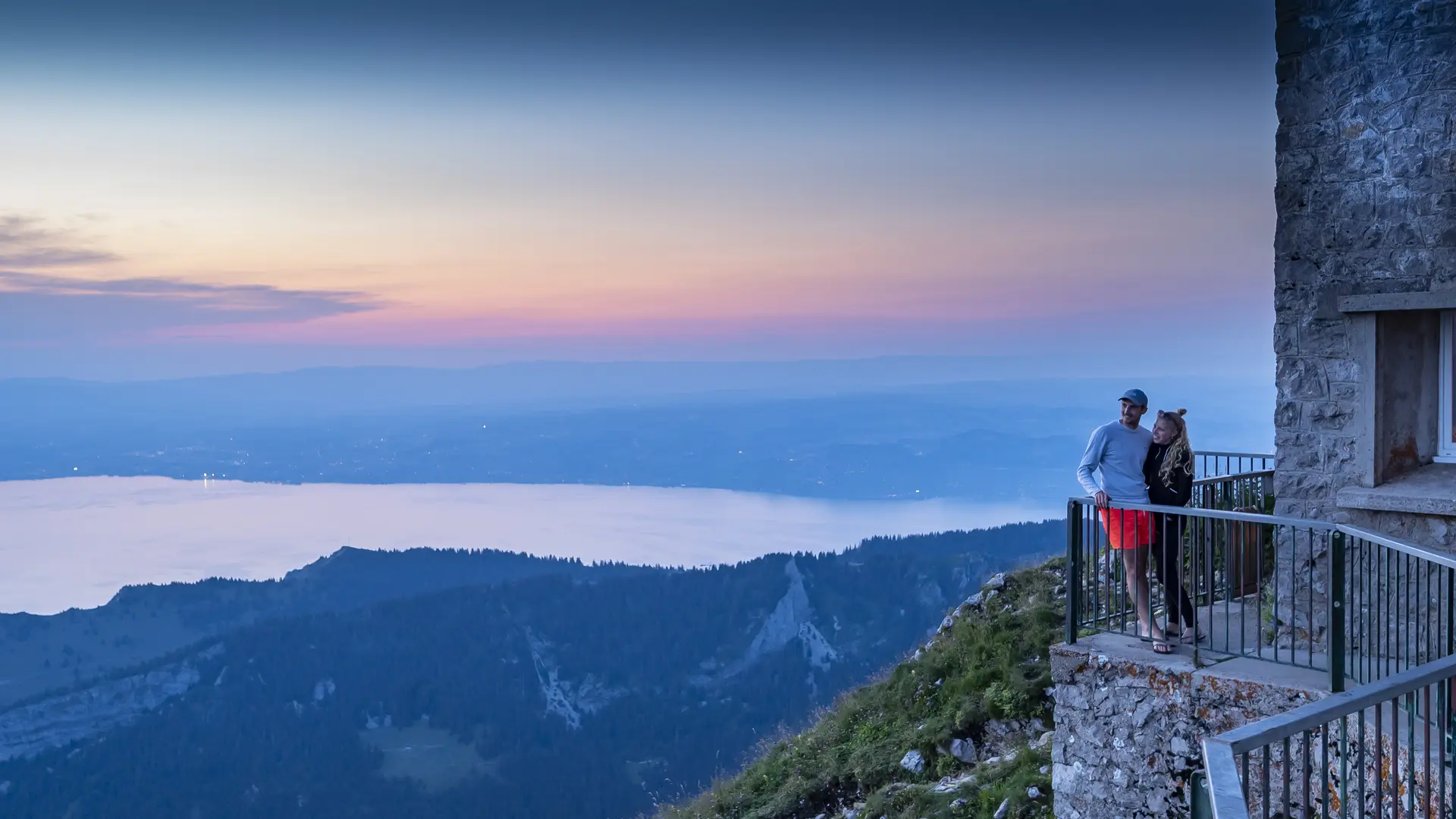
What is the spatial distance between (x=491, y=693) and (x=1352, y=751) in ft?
312

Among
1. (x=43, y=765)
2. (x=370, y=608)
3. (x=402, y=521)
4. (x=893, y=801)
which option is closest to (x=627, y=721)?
(x=370, y=608)

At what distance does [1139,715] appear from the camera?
294 inches

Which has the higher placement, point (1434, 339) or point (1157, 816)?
point (1434, 339)

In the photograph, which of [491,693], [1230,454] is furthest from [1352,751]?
[491,693]

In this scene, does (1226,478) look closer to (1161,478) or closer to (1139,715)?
(1161,478)

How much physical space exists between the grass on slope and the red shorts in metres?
2.56

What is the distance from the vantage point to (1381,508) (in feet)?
24.2

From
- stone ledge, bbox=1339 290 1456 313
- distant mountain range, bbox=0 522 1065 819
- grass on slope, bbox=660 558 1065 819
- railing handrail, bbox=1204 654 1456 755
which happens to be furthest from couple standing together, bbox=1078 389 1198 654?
distant mountain range, bbox=0 522 1065 819

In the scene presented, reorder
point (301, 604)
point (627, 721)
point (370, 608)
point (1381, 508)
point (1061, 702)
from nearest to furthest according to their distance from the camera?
point (1381, 508)
point (1061, 702)
point (627, 721)
point (370, 608)
point (301, 604)

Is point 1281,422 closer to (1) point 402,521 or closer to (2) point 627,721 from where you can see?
(2) point 627,721

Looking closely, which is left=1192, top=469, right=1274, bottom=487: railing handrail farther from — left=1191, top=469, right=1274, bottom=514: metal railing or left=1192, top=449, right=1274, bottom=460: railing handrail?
left=1192, top=449, right=1274, bottom=460: railing handrail

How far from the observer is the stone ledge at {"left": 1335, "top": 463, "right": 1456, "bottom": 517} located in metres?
7.13

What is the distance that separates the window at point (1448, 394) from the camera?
7.45 m

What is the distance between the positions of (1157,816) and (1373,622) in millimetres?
2002
